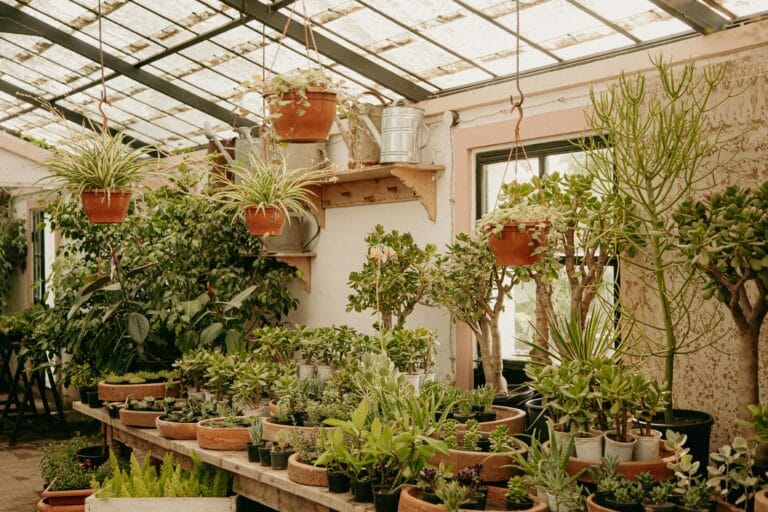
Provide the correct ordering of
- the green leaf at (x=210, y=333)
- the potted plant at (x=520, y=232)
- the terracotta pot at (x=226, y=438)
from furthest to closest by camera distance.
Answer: the green leaf at (x=210, y=333), the terracotta pot at (x=226, y=438), the potted plant at (x=520, y=232)

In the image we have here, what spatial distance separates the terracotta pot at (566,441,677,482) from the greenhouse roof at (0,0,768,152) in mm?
1976

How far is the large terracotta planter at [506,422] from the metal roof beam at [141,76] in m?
3.86

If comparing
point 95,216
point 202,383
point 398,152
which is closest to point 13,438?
point 202,383

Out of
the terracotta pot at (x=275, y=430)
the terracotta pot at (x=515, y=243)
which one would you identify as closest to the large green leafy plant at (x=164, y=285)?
the terracotta pot at (x=275, y=430)

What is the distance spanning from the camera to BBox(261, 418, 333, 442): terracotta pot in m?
3.49

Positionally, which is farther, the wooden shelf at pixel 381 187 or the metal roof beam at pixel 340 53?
the metal roof beam at pixel 340 53

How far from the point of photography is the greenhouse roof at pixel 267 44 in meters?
3.87

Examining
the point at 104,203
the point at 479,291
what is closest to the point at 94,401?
the point at 104,203

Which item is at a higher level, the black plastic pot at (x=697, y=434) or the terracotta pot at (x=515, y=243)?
the terracotta pot at (x=515, y=243)

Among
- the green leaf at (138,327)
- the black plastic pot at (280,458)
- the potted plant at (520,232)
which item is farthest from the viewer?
the green leaf at (138,327)

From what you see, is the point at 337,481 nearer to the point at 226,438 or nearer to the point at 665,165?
the point at 226,438

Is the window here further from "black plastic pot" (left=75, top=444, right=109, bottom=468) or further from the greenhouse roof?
"black plastic pot" (left=75, top=444, right=109, bottom=468)

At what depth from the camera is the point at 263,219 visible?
443 cm

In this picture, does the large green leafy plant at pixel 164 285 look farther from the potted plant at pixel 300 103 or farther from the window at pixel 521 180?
the potted plant at pixel 300 103
